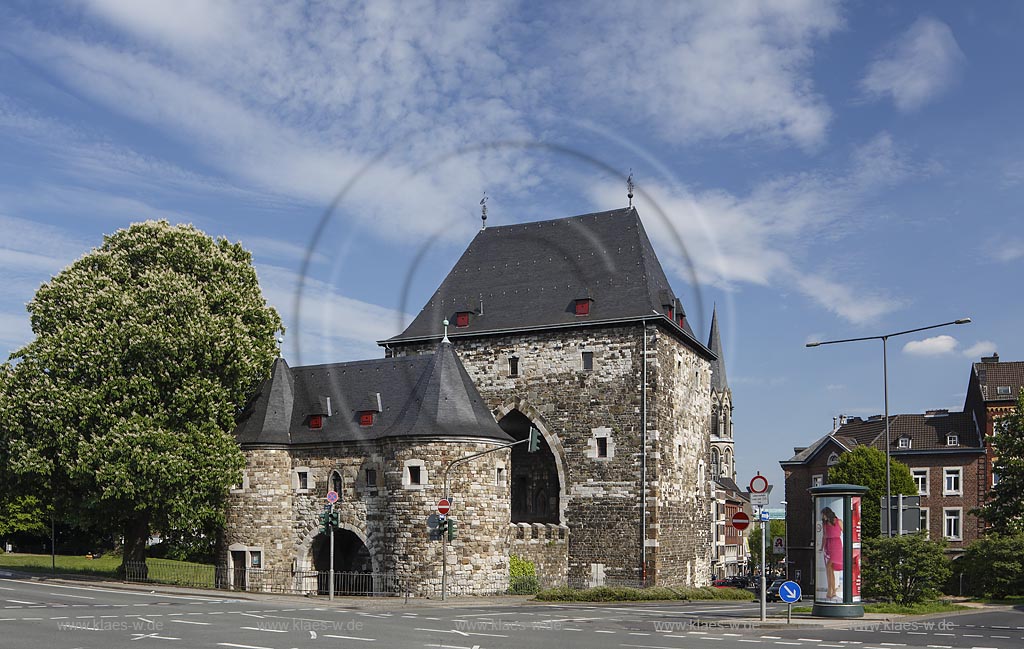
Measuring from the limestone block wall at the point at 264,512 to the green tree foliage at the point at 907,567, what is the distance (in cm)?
2581

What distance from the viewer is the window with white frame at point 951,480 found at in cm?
6341

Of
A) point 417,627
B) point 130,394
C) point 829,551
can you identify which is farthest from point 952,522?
point 130,394

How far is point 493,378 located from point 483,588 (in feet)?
41.0

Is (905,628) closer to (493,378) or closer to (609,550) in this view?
(609,550)

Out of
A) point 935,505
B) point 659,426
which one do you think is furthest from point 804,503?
point 659,426

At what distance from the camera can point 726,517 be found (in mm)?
132500

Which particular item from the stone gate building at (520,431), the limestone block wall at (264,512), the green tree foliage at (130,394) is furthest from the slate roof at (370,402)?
the green tree foliage at (130,394)

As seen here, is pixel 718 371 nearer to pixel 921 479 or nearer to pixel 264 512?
pixel 921 479

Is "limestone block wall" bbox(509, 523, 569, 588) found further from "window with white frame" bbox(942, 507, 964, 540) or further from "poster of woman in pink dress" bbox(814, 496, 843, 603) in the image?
"window with white frame" bbox(942, 507, 964, 540)

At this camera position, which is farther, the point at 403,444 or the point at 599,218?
the point at 599,218

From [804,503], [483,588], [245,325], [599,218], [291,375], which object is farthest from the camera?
[804,503]

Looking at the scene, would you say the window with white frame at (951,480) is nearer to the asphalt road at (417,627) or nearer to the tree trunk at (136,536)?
the asphalt road at (417,627)

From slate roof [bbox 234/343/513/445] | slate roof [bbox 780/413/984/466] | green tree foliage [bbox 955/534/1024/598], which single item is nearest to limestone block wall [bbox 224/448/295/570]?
slate roof [bbox 234/343/513/445]

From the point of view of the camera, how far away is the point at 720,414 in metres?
130
